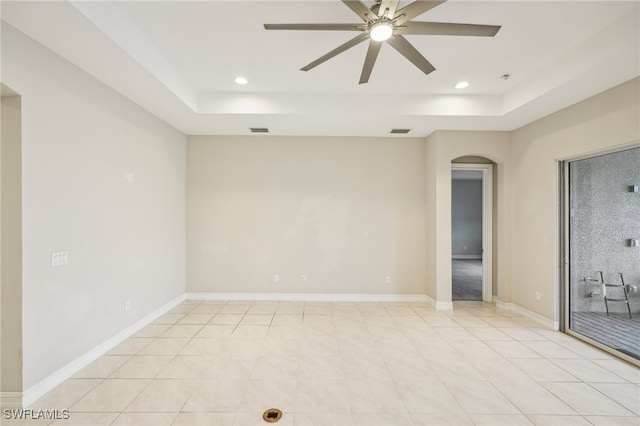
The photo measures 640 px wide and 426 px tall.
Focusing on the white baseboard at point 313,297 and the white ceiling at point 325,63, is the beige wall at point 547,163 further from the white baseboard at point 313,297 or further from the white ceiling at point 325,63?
the white baseboard at point 313,297

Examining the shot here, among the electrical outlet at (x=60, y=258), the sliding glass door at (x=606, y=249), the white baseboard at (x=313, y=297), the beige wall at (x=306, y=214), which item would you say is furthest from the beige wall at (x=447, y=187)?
the electrical outlet at (x=60, y=258)

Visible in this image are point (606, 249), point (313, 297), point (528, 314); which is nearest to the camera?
point (606, 249)

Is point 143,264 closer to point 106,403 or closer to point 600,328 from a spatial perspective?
point 106,403

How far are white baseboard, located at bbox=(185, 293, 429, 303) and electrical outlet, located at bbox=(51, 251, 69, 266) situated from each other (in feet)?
8.06

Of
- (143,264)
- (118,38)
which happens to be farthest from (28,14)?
(143,264)

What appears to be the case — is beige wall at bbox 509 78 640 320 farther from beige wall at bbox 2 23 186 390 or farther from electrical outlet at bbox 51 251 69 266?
electrical outlet at bbox 51 251 69 266

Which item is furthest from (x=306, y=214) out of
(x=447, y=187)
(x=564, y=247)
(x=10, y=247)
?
(x=564, y=247)

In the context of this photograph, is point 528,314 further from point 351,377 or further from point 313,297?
point 313,297

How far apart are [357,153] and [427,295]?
277 cm

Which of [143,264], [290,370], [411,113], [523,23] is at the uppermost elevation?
[523,23]

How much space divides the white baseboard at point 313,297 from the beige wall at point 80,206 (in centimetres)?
93

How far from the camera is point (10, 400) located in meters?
2.05

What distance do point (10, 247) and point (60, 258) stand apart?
1.23 ft

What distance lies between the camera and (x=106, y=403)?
6.95ft
